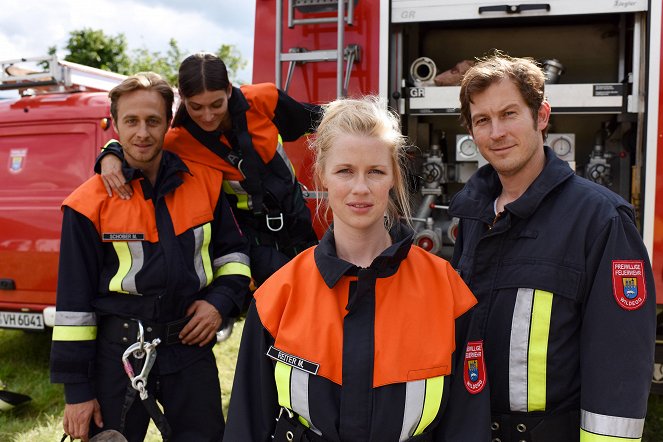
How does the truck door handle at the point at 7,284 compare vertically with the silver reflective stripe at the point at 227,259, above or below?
below

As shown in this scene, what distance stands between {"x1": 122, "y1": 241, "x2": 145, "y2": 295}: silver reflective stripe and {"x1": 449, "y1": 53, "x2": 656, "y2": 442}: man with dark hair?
115cm

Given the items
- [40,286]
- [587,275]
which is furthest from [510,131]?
[40,286]

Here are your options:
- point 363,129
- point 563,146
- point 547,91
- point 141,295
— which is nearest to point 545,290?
point 363,129

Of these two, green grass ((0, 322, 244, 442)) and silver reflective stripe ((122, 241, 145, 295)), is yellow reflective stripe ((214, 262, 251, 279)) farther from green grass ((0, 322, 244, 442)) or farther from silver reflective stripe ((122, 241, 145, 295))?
green grass ((0, 322, 244, 442))

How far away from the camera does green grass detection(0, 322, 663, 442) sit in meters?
3.85

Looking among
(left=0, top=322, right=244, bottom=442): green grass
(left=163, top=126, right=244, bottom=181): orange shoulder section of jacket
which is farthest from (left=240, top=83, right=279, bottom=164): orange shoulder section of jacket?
(left=0, top=322, right=244, bottom=442): green grass

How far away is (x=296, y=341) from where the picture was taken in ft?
4.94

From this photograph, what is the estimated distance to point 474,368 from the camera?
1.53 m

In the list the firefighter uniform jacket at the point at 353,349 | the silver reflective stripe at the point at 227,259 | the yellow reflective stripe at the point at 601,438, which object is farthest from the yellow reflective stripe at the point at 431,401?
the silver reflective stripe at the point at 227,259

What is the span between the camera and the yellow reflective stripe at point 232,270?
2.49 metres

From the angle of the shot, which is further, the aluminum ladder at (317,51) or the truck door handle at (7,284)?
the truck door handle at (7,284)

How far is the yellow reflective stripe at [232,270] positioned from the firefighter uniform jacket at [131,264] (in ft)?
0.29

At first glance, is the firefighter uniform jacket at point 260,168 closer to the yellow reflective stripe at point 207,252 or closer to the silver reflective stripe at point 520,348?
the yellow reflective stripe at point 207,252

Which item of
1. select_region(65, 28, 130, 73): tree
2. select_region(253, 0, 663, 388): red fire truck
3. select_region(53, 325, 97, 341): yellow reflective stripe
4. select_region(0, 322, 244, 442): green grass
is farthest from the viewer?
select_region(65, 28, 130, 73): tree
